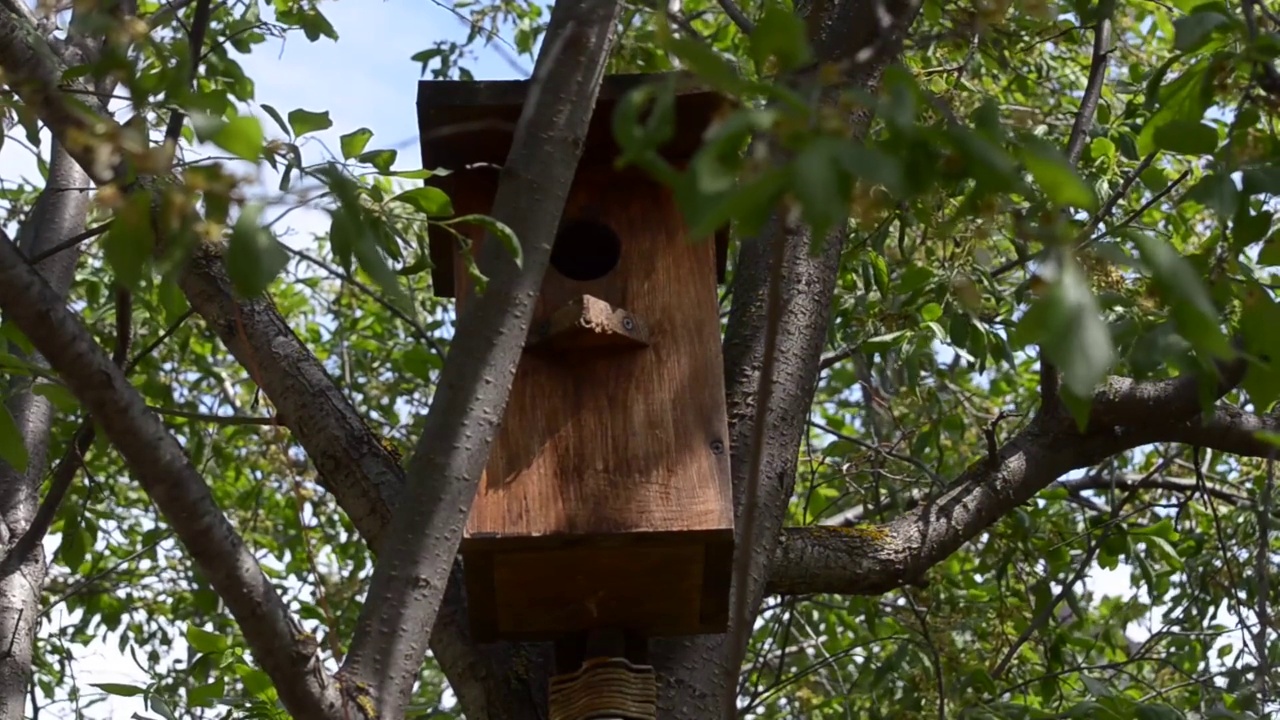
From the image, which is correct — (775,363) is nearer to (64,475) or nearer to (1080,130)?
(1080,130)

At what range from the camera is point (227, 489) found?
6164 mm

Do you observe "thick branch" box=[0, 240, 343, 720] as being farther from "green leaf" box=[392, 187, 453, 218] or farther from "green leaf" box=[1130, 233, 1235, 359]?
"green leaf" box=[1130, 233, 1235, 359]

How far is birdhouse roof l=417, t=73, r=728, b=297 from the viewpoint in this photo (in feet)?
8.33

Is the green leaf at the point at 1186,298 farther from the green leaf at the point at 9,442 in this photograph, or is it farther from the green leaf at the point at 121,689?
the green leaf at the point at 121,689

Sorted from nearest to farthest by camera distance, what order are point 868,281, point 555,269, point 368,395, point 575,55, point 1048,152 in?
point 1048,152, point 575,55, point 555,269, point 868,281, point 368,395

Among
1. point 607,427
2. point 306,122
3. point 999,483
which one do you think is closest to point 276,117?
point 306,122

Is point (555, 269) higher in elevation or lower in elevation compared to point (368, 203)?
higher

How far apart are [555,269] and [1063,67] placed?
11.9 feet

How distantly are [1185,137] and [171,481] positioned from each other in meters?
1.19

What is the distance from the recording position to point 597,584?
2.56 metres

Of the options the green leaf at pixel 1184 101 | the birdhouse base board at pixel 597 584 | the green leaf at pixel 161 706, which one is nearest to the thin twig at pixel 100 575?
the green leaf at pixel 161 706

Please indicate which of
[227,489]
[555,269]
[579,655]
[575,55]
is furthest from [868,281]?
[227,489]

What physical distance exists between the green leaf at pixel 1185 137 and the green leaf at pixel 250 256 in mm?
1034

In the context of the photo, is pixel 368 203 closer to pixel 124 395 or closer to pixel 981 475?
pixel 124 395
